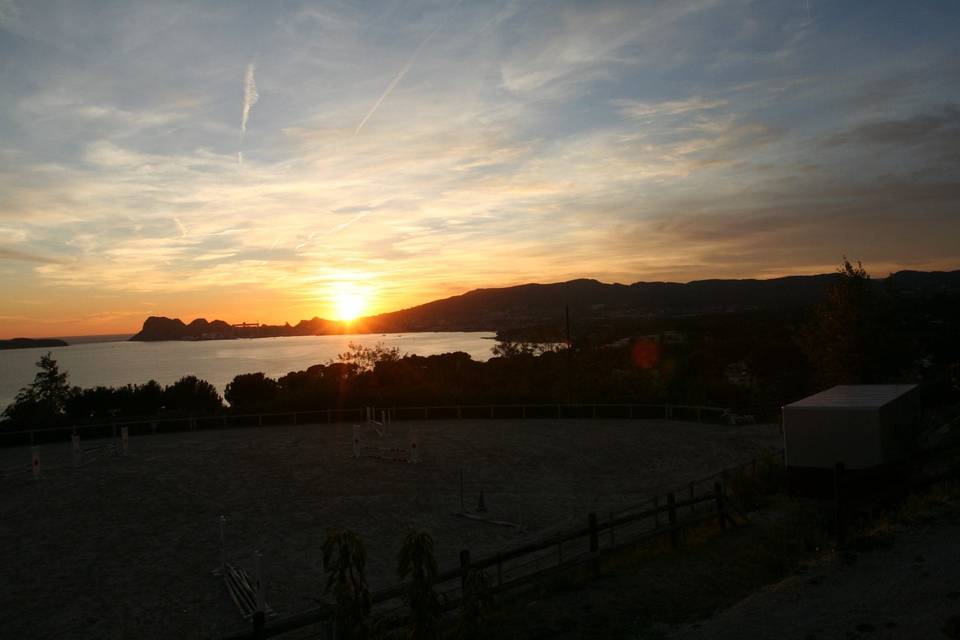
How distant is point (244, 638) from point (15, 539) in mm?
10998

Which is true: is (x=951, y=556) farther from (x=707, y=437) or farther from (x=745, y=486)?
(x=707, y=437)

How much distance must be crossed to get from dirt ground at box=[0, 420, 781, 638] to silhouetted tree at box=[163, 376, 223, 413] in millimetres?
16102

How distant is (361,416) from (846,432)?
2576 centimetres

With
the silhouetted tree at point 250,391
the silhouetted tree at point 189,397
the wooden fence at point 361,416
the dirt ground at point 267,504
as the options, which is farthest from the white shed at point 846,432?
the silhouetted tree at point 250,391

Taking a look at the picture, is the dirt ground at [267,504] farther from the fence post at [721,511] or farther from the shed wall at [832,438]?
the shed wall at [832,438]

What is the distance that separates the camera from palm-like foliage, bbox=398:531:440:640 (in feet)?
20.4

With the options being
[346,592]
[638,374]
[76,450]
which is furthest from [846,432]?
[638,374]

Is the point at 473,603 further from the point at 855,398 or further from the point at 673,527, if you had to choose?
the point at 855,398

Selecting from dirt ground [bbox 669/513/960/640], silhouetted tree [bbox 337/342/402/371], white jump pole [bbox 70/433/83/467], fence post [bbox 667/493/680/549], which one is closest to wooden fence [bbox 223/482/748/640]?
fence post [bbox 667/493/680/549]

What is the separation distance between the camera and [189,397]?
46.4 m

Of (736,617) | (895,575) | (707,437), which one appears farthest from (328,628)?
(707,437)

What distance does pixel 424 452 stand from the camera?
24391mm

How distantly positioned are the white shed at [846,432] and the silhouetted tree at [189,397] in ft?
129

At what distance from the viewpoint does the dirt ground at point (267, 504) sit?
34.8 feet
